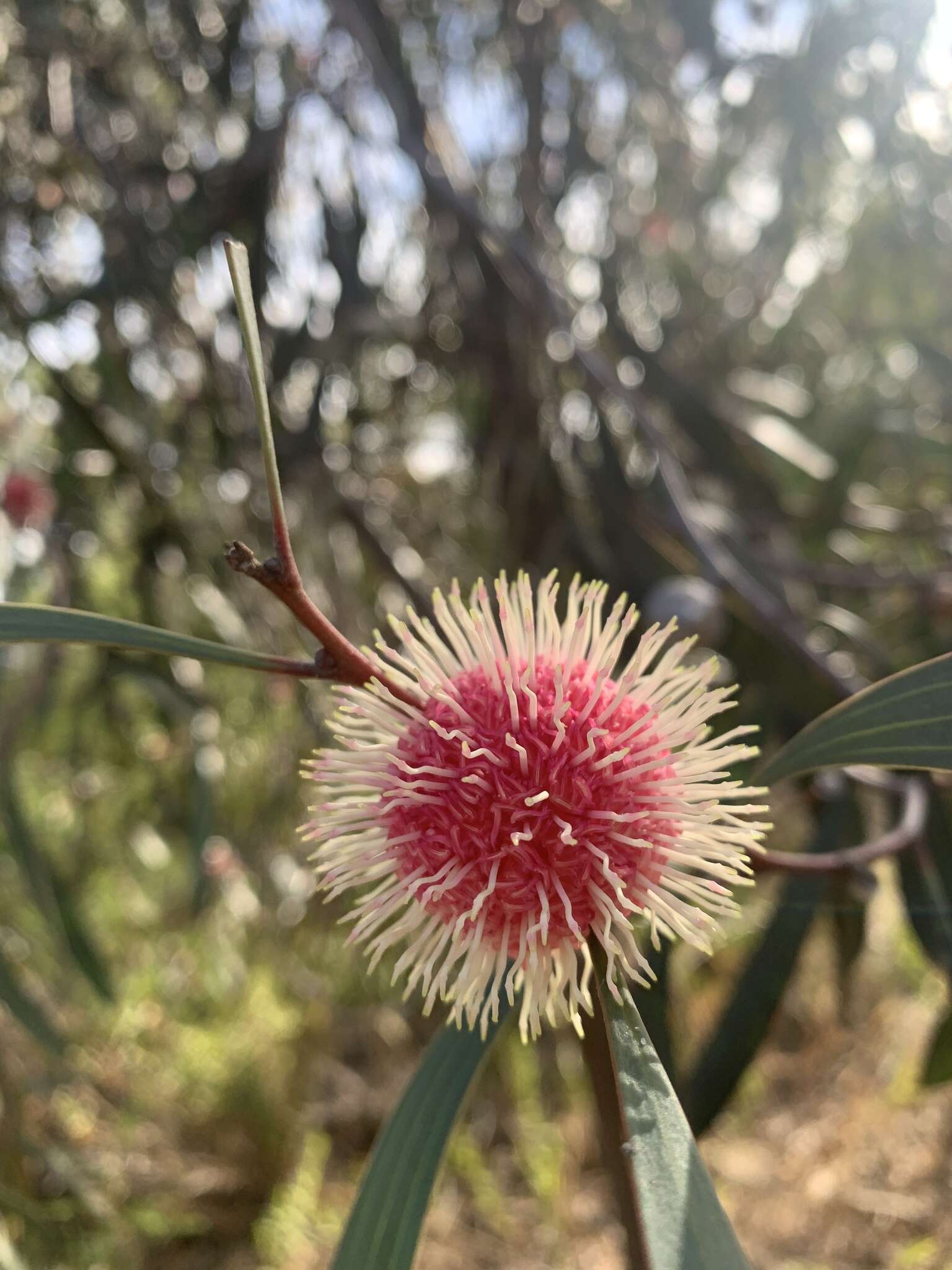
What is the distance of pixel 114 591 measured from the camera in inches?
85.7

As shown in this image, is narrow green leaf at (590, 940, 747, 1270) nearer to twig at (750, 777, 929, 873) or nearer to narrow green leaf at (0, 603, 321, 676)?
twig at (750, 777, 929, 873)

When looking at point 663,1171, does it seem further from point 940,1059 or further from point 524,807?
point 940,1059

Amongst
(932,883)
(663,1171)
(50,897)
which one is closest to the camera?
(663,1171)

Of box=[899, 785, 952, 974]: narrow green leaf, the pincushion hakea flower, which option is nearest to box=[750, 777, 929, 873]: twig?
the pincushion hakea flower

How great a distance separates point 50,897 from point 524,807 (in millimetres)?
1079

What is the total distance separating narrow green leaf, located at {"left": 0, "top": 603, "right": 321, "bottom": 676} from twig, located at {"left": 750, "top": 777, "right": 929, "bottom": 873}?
0.30 metres

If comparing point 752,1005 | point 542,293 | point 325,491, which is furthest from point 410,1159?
point 325,491

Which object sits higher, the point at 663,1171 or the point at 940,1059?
the point at 940,1059

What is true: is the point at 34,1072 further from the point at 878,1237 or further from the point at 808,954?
the point at 808,954

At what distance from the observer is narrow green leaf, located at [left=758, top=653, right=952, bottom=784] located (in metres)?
0.50

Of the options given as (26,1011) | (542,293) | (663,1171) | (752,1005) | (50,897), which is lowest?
(26,1011)

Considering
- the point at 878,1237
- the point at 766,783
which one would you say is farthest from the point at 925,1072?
the point at 878,1237

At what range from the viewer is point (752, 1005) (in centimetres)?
90

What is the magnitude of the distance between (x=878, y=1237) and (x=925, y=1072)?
1.36 meters
